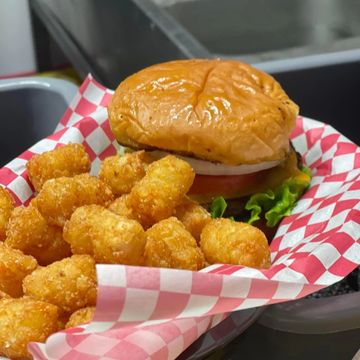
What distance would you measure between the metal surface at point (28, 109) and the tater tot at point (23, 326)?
84 cm

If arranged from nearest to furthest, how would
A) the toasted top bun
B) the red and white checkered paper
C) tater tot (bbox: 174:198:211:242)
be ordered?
1. the red and white checkered paper
2. tater tot (bbox: 174:198:211:242)
3. the toasted top bun

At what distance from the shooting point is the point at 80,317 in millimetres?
909

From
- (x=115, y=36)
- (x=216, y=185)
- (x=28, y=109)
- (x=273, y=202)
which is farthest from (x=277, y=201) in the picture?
(x=115, y=36)

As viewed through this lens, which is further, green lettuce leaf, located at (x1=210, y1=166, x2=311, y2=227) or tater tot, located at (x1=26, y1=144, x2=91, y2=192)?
green lettuce leaf, located at (x1=210, y1=166, x2=311, y2=227)

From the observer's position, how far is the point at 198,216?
113 cm

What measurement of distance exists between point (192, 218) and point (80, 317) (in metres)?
0.30

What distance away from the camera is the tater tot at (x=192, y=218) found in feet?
3.67

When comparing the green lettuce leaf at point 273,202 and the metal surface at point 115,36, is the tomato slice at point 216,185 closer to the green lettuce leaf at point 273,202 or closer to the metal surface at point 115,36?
the green lettuce leaf at point 273,202

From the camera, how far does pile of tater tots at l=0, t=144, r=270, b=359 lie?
0.91 meters

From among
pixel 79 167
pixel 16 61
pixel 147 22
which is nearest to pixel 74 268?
pixel 79 167

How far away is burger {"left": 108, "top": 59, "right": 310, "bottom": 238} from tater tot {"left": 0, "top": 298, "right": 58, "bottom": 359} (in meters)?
0.46

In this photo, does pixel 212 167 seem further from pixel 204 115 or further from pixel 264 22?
pixel 264 22

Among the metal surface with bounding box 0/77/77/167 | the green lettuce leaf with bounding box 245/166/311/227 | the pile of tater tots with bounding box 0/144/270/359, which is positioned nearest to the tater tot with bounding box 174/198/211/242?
the pile of tater tots with bounding box 0/144/270/359

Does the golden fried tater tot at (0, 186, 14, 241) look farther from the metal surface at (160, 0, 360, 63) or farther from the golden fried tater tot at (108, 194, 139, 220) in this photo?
the metal surface at (160, 0, 360, 63)
